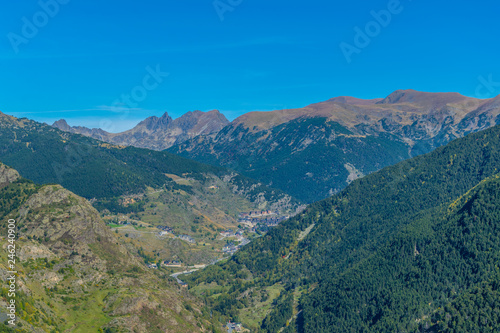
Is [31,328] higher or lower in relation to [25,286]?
lower

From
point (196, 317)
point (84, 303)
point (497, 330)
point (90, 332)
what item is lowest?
point (497, 330)

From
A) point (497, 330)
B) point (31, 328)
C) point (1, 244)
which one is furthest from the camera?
point (497, 330)

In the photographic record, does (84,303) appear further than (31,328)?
Yes

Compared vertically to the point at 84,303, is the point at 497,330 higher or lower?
lower

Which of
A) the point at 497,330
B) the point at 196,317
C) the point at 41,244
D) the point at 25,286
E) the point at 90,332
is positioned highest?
the point at 41,244

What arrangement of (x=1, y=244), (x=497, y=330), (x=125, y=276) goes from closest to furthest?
(x=1, y=244) < (x=497, y=330) < (x=125, y=276)

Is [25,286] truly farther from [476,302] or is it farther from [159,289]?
[476,302]

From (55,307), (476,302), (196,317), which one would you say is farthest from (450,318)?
(55,307)

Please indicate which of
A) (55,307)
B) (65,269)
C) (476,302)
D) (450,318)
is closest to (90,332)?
(55,307)

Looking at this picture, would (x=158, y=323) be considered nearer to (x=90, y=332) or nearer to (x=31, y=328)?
(x=90, y=332)
